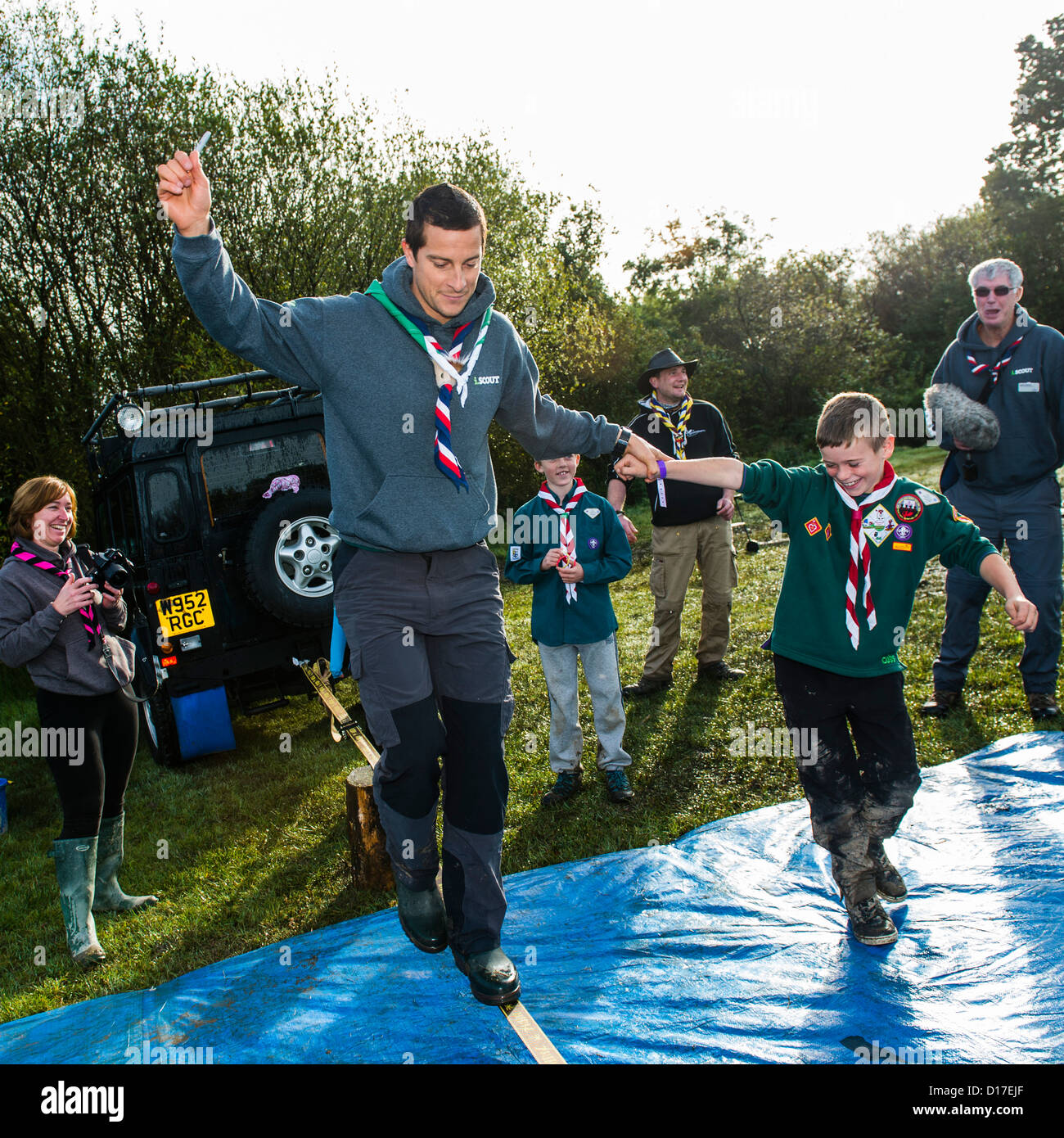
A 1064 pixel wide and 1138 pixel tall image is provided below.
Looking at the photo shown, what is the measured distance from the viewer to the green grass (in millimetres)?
4406

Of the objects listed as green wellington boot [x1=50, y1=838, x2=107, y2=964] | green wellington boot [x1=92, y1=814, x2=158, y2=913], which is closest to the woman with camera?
green wellington boot [x1=50, y1=838, x2=107, y2=964]

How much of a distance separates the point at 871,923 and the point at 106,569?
13.1 ft

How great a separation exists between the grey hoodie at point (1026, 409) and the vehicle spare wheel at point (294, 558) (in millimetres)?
4774

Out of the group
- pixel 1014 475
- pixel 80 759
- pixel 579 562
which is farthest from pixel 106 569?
pixel 1014 475

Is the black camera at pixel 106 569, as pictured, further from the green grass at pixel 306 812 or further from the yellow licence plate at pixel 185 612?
the yellow licence plate at pixel 185 612

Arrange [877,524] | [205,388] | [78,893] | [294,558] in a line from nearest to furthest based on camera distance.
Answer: [877,524] → [78,893] → [294,558] → [205,388]

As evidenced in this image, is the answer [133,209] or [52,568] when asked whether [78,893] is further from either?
[133,209]

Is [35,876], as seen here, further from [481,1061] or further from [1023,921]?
[1023,921]

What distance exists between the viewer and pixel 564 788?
530cm

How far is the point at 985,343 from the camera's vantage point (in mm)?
5695

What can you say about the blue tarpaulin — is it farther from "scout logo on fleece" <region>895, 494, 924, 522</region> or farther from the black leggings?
"scout logo on fleece" <region>895, 494, 924, 522</region>

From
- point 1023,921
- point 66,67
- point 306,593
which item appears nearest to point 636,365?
point 66,67

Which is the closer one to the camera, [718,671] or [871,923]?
[871,923]

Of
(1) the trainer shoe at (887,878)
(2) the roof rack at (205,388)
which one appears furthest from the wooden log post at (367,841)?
(2) the roof rack at (205,388)
